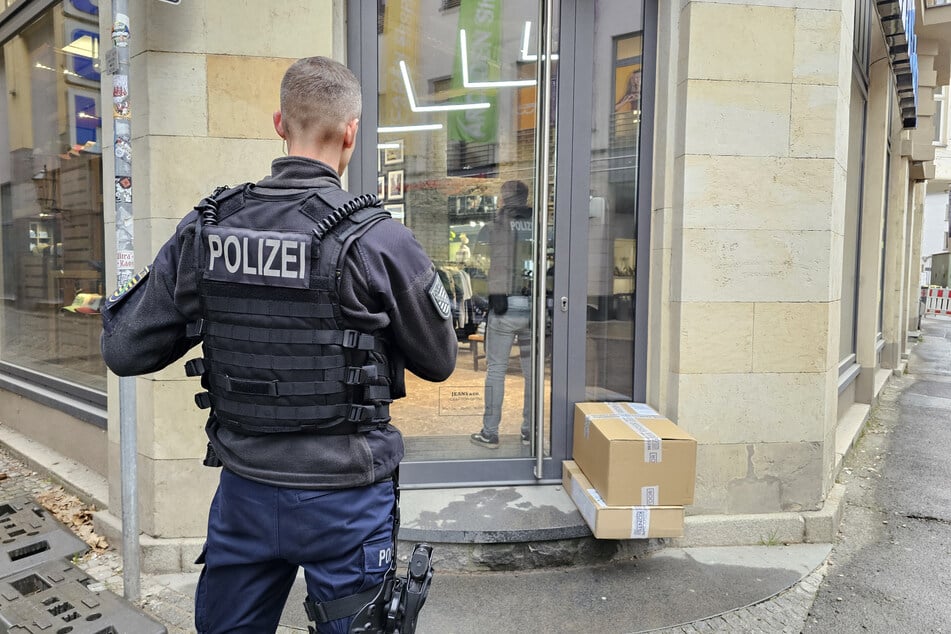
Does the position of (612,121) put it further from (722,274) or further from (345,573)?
(345,573)

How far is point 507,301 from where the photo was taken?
4207 millimetres

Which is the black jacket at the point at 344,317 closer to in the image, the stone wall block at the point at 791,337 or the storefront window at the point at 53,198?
the stone wall block at the point at 791,337

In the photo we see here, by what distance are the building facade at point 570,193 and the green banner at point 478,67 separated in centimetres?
1

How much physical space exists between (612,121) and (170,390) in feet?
10.1

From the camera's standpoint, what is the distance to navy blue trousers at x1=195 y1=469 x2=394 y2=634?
164 cm

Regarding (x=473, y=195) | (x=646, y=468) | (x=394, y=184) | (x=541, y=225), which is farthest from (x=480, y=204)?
(x=646, y=468)

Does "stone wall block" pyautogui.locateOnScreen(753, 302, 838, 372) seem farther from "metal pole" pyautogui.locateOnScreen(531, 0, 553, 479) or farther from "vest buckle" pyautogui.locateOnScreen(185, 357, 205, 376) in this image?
"vest buckle" pyautogui.locateOnScreen(185, 357, 205, 376)

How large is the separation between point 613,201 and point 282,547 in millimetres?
3148

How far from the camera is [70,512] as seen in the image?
4.14 metres

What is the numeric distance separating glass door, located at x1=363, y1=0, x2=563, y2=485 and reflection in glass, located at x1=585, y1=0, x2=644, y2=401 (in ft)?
0.98

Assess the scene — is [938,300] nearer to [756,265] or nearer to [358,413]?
[756,265]

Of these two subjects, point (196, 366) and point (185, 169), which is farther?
point (185, 169)

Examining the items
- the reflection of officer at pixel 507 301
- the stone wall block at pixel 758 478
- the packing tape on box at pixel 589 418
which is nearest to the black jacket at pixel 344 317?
the packing tape on box at pixel 589 418

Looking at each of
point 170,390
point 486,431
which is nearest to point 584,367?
point 486,431
